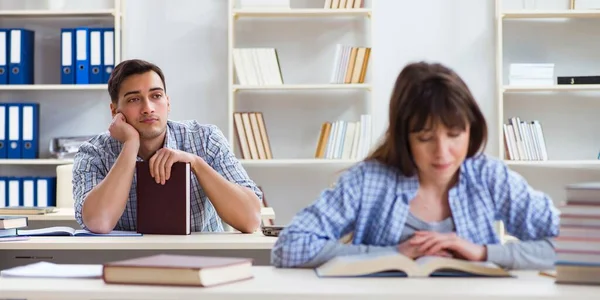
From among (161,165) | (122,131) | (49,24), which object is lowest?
(161,165)

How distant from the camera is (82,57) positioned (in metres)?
4.72

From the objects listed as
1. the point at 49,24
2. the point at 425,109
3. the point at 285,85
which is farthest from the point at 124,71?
the point at 49,24

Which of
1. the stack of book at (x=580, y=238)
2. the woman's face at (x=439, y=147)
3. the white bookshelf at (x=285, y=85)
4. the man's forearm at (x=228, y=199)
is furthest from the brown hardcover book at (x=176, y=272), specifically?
the white bookshelf at (x=285, y=85)

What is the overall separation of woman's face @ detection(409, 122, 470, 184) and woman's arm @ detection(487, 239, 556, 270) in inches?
6.9

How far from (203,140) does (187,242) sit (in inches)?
23.4

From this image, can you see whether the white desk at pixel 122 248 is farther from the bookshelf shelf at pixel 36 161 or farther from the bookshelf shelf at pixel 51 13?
the bookshelf shelf at pixel 51 13

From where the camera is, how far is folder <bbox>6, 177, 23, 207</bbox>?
4715mm

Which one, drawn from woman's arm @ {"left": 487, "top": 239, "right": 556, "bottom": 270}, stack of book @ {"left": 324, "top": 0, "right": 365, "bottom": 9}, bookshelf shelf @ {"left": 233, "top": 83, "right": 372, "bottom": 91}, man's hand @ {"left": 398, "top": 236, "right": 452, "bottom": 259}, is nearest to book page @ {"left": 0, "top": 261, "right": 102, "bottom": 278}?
man's hand @ {"left": 398, "top": 236, "right": 452, "bottom": 259}

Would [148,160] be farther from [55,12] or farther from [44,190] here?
[55,12]

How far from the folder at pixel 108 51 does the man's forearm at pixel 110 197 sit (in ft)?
6.73

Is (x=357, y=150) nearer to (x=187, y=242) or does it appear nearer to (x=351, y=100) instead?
(x=351, y=100)

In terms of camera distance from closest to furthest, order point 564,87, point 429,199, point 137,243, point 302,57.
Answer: point 429,199, point 137,243, point 564,87, point 302,57

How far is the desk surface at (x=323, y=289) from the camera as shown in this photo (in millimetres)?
1438

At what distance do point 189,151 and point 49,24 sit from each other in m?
2.35
